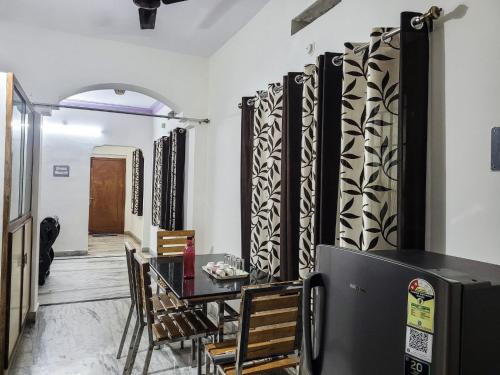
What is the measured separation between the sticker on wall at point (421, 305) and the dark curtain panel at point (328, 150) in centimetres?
105

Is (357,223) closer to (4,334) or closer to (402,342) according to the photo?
(402,342)

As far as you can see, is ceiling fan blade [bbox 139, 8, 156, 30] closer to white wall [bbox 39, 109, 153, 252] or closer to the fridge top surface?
the fridge top surface

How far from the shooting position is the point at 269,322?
1.64 meters

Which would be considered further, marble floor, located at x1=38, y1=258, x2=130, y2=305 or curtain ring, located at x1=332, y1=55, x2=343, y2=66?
marble floor, located at x1=38, y1=258, x2=130, y2=305

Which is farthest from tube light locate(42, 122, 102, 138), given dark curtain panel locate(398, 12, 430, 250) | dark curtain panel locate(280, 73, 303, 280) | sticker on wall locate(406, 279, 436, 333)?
sticker on wall locate(406, 279, 436, 333)

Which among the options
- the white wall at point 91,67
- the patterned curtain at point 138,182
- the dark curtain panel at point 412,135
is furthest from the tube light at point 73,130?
the dark curtain panel at point 412,135

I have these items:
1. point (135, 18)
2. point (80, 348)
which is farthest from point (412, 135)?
point (80, 348)

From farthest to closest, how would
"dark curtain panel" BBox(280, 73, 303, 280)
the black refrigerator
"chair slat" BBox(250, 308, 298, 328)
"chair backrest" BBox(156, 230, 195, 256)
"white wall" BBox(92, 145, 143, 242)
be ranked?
"white wall" BBox(92, 145, 143, 242) < "chair backrest" BBox(156, 230, 195, 256) < "dark curtain panel" BBox(280, 73, 303, 280) < "chair slat" BBox(250, 308, 298, 328) < the black refrigerator

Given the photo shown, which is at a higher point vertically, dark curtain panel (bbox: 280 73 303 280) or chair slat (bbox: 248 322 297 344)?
dark curtain panel (bbox: 280 73 303 280)

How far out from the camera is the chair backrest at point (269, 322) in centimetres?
157

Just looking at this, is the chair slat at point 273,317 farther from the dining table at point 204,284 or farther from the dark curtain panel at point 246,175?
the dark curtain panel at point 246,175

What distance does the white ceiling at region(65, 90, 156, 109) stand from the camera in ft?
18.7

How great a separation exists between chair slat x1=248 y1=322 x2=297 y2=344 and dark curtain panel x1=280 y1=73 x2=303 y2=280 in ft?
1.60

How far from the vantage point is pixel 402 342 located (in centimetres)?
76
